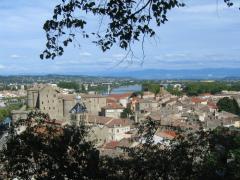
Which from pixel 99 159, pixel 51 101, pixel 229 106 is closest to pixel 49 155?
pixel 99 159

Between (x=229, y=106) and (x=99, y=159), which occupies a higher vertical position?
(x=99, y=159)

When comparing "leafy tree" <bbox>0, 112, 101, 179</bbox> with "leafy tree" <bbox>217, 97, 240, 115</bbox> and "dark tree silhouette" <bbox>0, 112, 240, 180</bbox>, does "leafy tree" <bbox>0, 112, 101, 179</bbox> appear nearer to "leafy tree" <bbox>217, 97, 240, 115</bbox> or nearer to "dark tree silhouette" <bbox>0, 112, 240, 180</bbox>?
"dark tree silhouette" <bbox>0, 112, 240, 180</bbox>

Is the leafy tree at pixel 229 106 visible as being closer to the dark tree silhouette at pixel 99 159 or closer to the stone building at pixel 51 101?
the stone building at pixel 51 101

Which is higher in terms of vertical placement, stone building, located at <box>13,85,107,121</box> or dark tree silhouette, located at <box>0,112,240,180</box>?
dark tree silhouette, located at <box>0,112,240,180</box>

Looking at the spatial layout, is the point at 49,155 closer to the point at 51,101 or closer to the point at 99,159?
the point at 99,159

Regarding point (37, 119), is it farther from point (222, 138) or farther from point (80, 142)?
point (222, 138)

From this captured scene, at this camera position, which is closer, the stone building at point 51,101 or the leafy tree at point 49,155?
the leafy tree at point 49,155

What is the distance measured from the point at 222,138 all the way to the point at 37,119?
2625 millimetres

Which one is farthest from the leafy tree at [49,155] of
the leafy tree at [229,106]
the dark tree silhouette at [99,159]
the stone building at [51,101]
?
the leafy tree at [229,106]

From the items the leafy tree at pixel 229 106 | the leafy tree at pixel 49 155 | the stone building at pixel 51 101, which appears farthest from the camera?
the leafy tree at pixel 229 106

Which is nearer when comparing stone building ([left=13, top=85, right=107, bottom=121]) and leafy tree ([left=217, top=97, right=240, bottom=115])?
stone building ([left=13, top=85, right=107, bottom=121])

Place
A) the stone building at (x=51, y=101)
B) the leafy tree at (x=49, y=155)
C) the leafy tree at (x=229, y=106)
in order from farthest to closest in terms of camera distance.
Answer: the leafy tree at (x=229, y=106) → the stone building at (x=51, y=101) → the leafy tree at (x=49, y=155)

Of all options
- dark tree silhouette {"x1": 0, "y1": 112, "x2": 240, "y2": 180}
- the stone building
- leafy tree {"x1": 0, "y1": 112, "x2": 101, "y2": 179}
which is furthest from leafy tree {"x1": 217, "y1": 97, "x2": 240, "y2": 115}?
leafy tree {"x1": 0, "y1": 112, "x2": 101, "y2": 179}

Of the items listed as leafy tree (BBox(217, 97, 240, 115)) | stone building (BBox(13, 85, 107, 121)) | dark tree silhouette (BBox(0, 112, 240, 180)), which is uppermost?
dark tree silhouette (BBox(0, 112, 240, 180))
